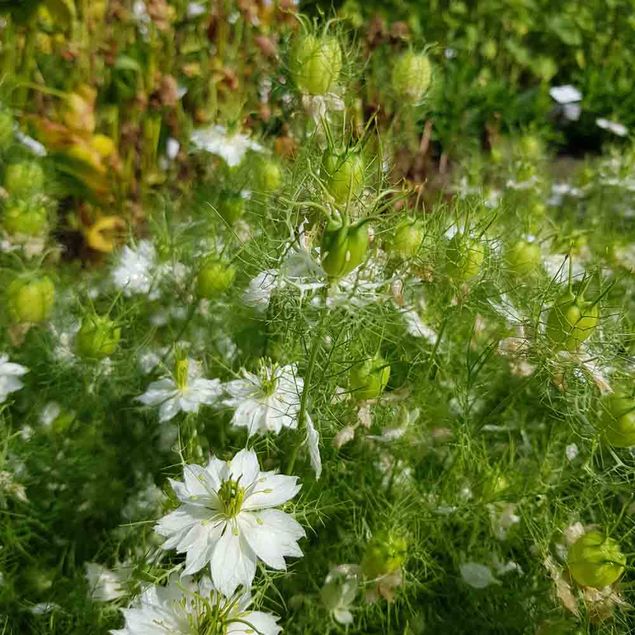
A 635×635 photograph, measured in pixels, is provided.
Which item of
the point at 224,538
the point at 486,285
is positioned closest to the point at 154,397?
the point at 224,538

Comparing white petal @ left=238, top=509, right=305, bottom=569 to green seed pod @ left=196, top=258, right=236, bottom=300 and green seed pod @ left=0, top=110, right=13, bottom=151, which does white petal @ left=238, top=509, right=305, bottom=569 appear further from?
green seed pod @ left=0, top=110, right=13, bottom=151

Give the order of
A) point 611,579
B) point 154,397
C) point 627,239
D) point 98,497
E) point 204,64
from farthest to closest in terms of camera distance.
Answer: point 204,64, point 627,239, point 98,497, point 154,397, point 611,579

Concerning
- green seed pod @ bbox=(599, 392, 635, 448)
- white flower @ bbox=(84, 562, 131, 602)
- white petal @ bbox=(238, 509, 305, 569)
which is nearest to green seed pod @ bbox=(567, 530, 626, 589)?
green seed pod @ bbox=(599, 392, 635, 448)

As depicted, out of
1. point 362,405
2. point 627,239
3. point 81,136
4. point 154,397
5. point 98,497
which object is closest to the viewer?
point 362,405

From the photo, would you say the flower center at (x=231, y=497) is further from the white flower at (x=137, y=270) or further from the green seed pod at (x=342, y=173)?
the white flower at (x=137, y=270)

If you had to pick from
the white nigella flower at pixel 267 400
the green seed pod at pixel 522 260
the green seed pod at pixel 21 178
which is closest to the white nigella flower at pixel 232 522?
the white nigella flower at pixel 267 400

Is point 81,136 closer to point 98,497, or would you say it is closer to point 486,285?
point 98,497

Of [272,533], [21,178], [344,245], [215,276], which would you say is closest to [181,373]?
[215,276]

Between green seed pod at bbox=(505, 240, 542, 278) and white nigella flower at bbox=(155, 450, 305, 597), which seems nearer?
white nigella flower at bbox=(155, 450, 305, 597)
